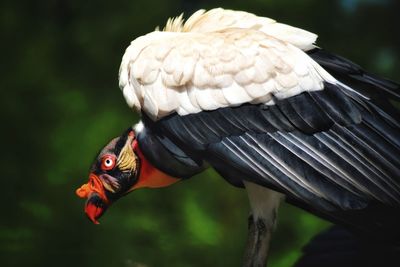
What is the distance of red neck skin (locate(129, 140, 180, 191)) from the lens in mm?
3080

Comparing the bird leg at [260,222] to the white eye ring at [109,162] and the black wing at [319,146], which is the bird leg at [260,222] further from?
the white eye ring at [109,162]

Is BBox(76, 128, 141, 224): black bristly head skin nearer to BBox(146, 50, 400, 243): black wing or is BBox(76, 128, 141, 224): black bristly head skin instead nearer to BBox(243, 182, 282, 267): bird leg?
BBox(146, 50, 400, 243): black wing

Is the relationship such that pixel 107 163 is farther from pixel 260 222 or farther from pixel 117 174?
pixel 260 222

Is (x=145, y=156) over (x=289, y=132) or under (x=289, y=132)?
under

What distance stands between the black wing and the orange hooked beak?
36cm

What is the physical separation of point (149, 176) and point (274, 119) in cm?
54

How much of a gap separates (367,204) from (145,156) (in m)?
0.78

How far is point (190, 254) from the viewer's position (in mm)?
5109

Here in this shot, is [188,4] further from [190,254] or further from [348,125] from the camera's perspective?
[348,125]

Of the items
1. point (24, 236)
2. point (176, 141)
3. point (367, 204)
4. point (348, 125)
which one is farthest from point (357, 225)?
point (24, 236)

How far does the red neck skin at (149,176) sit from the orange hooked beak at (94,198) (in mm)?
115

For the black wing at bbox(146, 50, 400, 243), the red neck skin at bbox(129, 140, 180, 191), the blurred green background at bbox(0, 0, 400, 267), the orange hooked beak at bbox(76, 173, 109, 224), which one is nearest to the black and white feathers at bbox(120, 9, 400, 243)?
the black wing at bbox(146, 50, 400, 243)

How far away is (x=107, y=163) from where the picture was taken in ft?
10.2

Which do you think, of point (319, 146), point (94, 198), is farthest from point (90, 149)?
point (319, 146)
